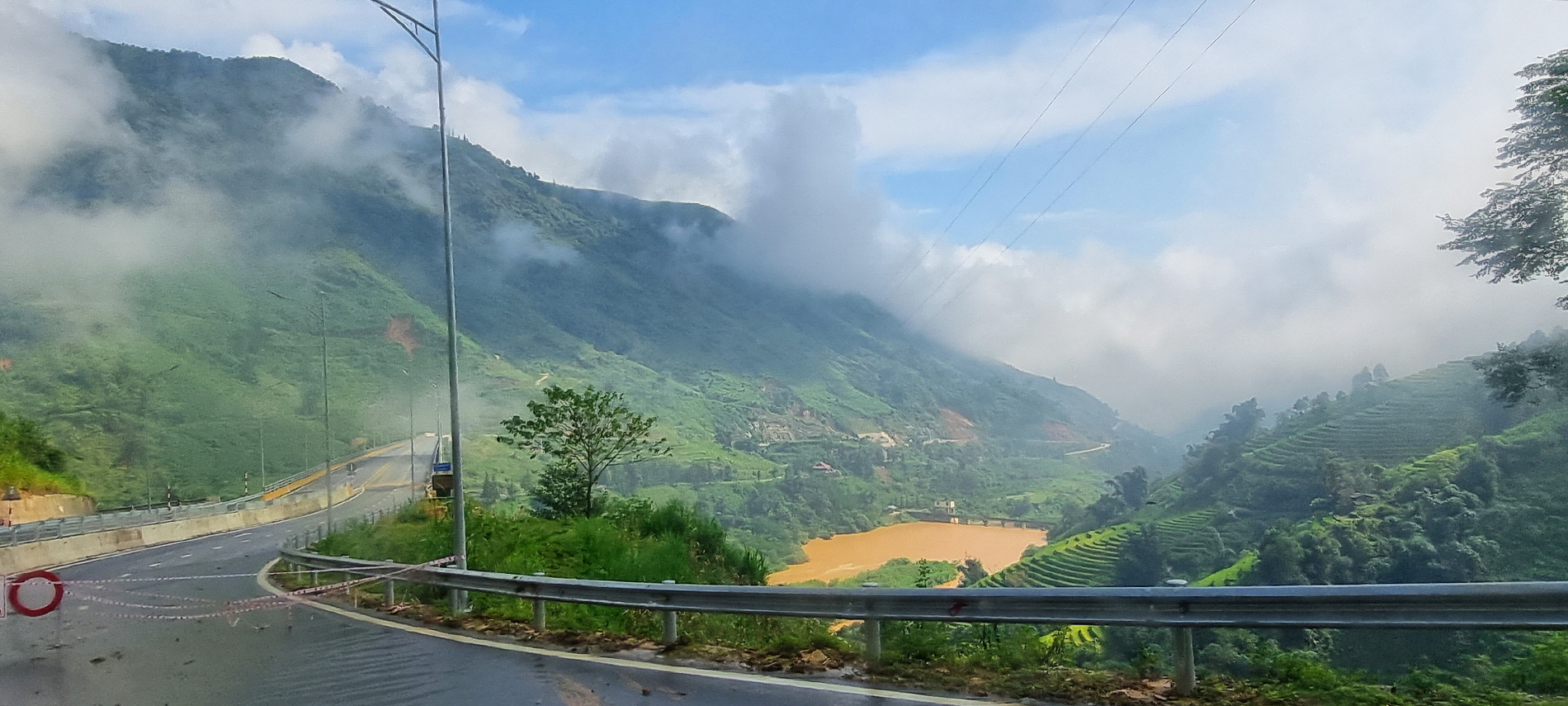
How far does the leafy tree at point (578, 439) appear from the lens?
1084 inches

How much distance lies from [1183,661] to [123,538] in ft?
143

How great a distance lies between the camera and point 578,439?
1100 inches

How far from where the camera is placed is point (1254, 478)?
22469mm

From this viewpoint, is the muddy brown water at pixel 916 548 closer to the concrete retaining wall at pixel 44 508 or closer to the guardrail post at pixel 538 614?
the guardrail post at pixel 538 614

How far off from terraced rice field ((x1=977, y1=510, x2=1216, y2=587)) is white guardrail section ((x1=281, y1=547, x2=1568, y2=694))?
1320 centimetres

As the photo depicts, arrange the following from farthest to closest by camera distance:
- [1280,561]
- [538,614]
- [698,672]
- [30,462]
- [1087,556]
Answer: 1. [30,462]
2. [1087,556]
3. [1280,561]
4. [538,614]
5. [698,672]

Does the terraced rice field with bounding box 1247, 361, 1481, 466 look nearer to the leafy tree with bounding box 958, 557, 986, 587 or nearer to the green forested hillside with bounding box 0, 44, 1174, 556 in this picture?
the leafy tree with bounding box 958, 557, 986, 587

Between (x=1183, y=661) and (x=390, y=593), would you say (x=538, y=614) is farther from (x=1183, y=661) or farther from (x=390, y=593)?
(x=1183, y=661)

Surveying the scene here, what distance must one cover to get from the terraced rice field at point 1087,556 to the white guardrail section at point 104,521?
29.7m

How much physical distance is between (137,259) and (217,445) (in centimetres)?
8772

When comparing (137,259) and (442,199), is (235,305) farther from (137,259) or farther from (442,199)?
(442,199)

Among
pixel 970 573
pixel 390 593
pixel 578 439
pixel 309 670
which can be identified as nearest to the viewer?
pixel 309 670

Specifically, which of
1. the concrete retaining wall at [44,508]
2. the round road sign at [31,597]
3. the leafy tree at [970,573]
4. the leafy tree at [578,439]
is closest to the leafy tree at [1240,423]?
the leafy tree at [970,573]

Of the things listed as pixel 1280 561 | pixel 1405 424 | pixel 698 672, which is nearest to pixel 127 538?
pixel 698 672
